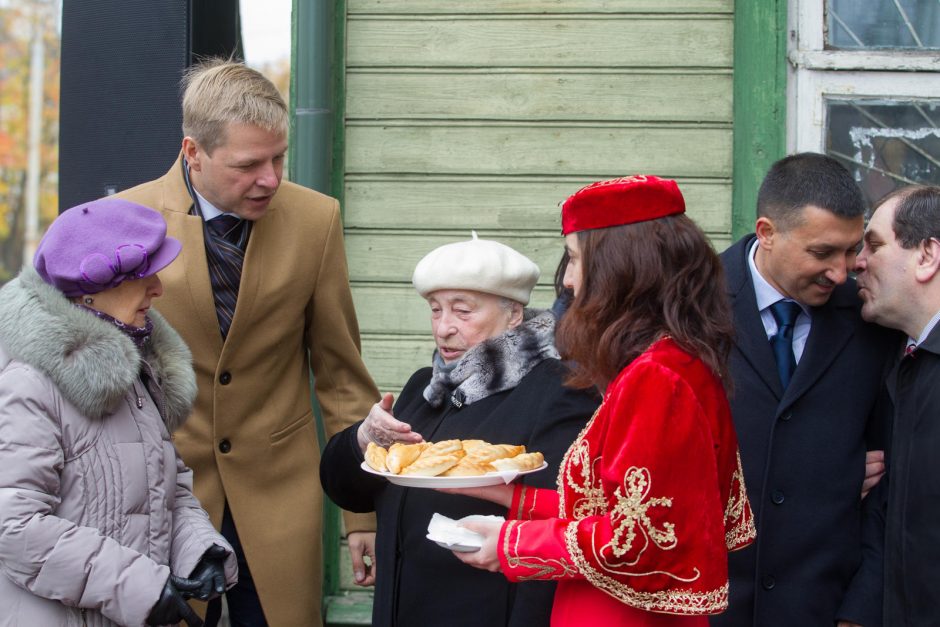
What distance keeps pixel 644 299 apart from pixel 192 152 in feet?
4.76

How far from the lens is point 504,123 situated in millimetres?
4453

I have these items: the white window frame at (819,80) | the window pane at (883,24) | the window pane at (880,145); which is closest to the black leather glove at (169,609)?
the white window frame at (819,80)

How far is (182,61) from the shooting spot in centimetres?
375

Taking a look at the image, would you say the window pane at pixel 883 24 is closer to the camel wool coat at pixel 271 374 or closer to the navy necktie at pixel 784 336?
the navy necktie at pixel 784 336

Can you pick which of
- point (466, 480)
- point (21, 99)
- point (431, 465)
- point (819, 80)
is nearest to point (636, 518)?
point (466, 480)

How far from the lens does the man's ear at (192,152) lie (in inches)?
119

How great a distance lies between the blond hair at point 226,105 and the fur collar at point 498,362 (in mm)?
825

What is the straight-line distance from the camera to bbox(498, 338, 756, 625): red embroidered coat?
2004 mm

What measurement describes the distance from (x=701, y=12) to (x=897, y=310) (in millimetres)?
2054

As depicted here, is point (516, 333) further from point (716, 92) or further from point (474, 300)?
point (716, 92)

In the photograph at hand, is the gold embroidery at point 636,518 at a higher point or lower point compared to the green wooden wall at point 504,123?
lower

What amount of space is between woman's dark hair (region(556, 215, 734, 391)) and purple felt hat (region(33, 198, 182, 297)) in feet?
3.31

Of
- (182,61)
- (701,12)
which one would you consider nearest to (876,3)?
(701,12)

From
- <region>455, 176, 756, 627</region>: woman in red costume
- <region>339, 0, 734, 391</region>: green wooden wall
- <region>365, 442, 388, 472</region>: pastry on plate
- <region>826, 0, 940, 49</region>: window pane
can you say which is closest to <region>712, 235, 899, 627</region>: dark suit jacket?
<region>455, 176, 756, 627</region>: woman in red costume
